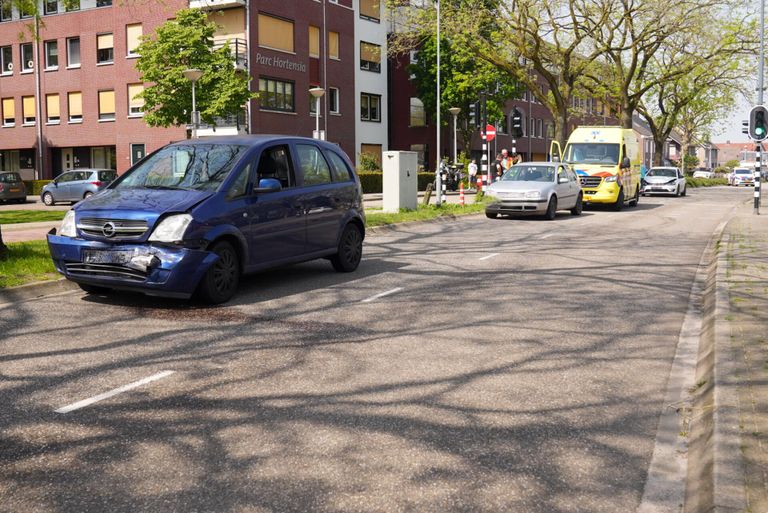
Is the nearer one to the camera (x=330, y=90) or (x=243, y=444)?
(x=243, y=444)

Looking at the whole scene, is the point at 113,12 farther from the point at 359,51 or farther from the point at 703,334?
the point at 703,334

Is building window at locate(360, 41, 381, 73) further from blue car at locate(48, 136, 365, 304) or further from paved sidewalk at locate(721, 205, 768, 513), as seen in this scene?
blue car at locate(48, 136, 365, 304)

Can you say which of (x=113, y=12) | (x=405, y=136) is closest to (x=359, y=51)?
(x=405, y=136)

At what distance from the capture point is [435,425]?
4.71 metres

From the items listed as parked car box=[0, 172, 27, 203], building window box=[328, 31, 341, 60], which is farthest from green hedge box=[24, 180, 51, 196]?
building window box=[328, 31, 341, 60]

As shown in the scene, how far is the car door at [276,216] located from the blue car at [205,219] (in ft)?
0.04

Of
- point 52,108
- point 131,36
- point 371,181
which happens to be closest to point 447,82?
point 371,181

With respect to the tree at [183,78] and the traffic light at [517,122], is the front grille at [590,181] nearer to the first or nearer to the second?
the traffic light at [517,122]

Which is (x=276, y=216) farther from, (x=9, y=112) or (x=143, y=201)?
(x=9, y=112)

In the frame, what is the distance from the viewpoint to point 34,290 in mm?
9133

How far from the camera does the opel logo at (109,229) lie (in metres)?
8.16

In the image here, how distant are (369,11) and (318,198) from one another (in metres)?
42.8

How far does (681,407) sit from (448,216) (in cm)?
1762

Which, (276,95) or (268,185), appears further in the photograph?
(276,95)
